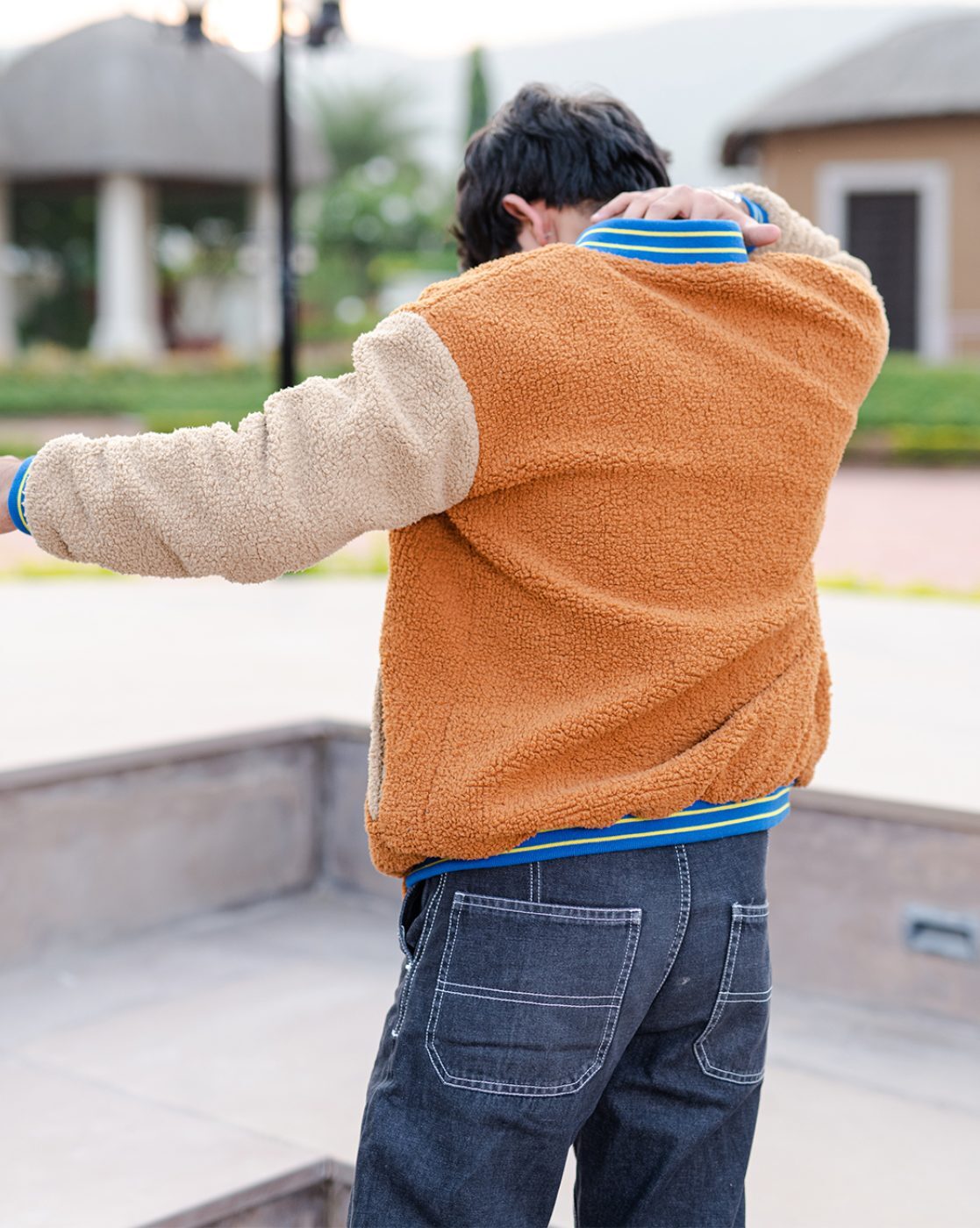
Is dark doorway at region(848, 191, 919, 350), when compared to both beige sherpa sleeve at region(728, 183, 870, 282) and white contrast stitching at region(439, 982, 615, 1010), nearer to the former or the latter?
beige sherpa sleeve at region(728, 183, 870, 282)

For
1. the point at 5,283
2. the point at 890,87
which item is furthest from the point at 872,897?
the point at 5,283

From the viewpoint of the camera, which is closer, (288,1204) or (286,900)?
(288,1204)

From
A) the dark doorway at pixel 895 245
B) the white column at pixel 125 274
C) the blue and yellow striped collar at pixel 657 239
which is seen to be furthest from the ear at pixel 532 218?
the white column at pixel 125 274

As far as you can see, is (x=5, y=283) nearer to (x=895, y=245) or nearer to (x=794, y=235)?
(x=895, y=245)

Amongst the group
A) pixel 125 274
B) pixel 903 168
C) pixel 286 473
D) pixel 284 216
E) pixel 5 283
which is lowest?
pixel 286 473

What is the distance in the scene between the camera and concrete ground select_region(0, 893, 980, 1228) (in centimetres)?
212

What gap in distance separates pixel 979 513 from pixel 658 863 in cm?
1133

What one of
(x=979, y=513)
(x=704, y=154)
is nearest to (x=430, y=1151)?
(x=979, y=513)

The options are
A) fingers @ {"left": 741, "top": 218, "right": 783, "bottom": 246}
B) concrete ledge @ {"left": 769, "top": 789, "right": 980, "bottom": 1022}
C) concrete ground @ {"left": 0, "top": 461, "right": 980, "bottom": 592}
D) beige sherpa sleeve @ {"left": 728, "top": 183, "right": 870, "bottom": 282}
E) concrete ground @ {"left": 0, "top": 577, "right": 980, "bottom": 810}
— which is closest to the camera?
fingers @ {"left": 741, "top": 218, "right": 783, "bottom": 246}

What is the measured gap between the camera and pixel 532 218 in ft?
4.73

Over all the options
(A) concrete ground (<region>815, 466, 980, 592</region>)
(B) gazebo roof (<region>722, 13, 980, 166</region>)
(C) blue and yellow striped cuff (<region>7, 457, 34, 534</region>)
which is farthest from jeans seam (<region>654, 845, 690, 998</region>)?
(B) gazebo roof (<region>722, 13, 980, 166</region>)

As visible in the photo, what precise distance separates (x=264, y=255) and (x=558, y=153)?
26802 mm

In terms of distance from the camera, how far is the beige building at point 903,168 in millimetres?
21281

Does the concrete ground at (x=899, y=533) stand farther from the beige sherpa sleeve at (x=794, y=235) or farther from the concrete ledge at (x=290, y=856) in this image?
the beige sherpa sleeve at (x=794, y=235)
